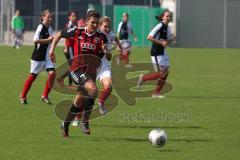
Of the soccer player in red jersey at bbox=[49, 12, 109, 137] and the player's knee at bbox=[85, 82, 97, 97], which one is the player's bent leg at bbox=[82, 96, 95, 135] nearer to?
the soccer player in red jersey at bbox=[49, 12, 109, 137]

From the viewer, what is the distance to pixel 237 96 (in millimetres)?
19250

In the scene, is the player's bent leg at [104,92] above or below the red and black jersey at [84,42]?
below

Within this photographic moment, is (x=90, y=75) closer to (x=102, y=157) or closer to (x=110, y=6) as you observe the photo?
(x=102, y=157)

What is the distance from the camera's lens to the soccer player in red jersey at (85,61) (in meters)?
11.9

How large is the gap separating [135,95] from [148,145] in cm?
798

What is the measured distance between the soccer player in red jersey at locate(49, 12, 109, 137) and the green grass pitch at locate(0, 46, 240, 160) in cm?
41

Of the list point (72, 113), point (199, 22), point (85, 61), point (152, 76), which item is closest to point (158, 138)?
point (72, 113)

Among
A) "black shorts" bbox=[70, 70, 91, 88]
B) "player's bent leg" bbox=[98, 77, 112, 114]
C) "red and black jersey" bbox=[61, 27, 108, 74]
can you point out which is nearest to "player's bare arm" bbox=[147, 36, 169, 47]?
"player's bent leg" bbox=[98, 77, 112, 114]

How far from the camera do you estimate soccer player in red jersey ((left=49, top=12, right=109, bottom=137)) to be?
39.0 ft

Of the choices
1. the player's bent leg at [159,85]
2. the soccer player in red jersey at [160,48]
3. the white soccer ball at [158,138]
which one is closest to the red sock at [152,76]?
the soccer player in red jersey at [160,48]

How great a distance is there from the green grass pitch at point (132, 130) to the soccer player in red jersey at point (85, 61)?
414 mm

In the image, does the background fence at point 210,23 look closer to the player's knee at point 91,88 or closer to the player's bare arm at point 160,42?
the player's bare arm at point 160,42

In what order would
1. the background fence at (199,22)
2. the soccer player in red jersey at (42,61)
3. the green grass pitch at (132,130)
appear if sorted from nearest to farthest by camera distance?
the green grass pitch at (132,130)
the soccer player in red jersey at (42,61)
the background fence at (199,22)

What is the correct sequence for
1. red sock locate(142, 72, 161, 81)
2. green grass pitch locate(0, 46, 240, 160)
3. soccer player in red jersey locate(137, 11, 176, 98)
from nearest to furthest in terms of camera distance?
green grass pitch locate(0, 46, 240, 160) < soccer player in red jersey locate(137, 11, 176, 98) < red sock locate(142, 72, 161, 81)
